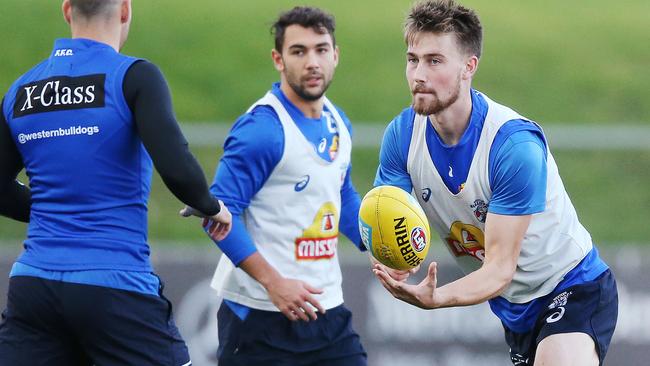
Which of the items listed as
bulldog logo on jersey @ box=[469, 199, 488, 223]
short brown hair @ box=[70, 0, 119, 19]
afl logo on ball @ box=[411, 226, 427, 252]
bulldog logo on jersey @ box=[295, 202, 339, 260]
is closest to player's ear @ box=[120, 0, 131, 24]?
short brown hair @ box=[70, 0, 119, 19]

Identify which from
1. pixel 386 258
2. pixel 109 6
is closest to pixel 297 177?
pixel 386 258

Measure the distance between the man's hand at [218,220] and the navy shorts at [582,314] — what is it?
1.48m

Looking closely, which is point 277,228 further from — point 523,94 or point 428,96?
point 523,94

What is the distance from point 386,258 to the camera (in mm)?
4969

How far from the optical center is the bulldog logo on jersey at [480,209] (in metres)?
5.04

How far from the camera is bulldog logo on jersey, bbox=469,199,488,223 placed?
16.5 ft

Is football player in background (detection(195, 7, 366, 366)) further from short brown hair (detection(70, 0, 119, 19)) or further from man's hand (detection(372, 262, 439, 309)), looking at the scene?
short brown hair (detection(70, 0, 119, 19))

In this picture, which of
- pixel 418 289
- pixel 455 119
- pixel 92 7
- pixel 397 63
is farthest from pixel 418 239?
pixel 397 63

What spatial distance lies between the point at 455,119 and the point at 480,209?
0.41m

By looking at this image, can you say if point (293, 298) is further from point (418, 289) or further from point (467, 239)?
point (418, 289)

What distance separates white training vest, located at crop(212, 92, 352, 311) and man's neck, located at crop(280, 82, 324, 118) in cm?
14

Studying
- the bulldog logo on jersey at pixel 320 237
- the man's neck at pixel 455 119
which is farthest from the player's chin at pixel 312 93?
the man's neck at pixel 455 119

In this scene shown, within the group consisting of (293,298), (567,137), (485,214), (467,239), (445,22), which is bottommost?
(293,298)

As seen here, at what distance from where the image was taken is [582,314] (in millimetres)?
5125
